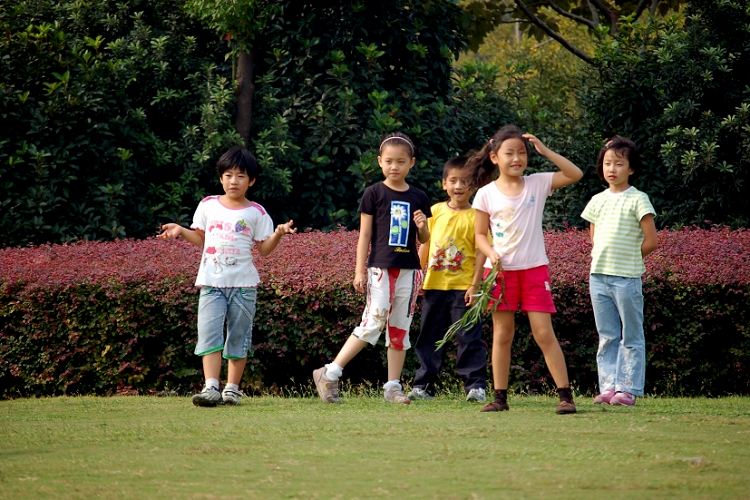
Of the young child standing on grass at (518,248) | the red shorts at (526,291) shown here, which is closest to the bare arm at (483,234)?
the young child standing on grass at (518,248)

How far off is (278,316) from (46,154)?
12.3ft

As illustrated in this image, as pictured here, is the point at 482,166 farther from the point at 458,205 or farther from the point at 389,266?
the point at 389,266

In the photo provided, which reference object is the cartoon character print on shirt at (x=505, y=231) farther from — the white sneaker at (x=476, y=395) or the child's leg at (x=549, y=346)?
the white sneaker at (x=476, y=395)

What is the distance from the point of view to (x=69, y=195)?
37.7 ft

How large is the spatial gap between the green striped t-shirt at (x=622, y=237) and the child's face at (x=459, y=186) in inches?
35.9

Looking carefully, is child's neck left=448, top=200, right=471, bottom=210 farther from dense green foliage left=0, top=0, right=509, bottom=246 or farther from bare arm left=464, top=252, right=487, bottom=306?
dense green foliage left=0, top=0, right=509, bottom=246

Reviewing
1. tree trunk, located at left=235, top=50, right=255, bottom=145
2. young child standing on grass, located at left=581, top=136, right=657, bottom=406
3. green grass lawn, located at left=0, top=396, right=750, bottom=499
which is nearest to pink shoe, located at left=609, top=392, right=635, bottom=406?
young child standing on grass, located at left=581, top=136, right=657, bottom=406

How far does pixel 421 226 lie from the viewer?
7379 millimetres

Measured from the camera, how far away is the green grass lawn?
4.71 m

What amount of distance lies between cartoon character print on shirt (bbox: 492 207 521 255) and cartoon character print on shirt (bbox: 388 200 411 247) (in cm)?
74

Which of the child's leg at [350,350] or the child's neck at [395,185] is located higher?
the child's neck at [395,185]

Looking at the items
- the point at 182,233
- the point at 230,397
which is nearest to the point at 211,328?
the point at 230,397

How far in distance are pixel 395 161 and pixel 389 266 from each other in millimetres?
667

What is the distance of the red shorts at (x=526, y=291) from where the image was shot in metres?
6.77
